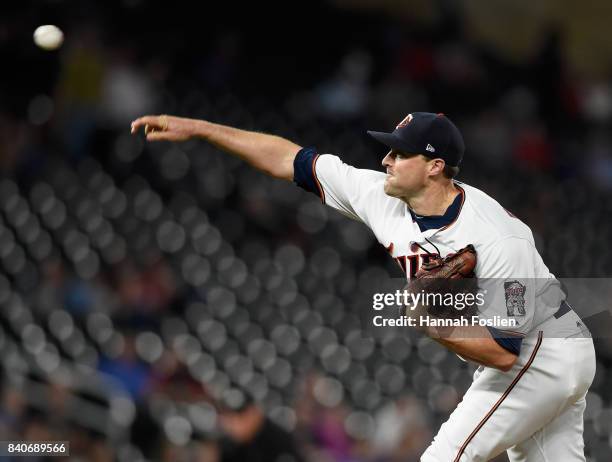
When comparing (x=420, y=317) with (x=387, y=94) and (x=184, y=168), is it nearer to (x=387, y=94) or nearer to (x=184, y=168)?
(x=184, y=168)

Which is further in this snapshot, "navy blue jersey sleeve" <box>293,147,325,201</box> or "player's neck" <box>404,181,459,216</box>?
"navy blue jersey sleeve" <box>293,147,325,201</box>

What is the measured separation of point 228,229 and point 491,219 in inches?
159

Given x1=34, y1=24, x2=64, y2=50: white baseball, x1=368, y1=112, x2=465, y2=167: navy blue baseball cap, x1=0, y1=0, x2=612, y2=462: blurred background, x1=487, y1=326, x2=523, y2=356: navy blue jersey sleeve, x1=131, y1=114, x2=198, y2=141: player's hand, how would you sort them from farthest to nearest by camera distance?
x1=0, y1=0, x2=612, y2=462: blurred background
x1=34, y1=24, x2=64, y2=50: white baseball
x1=131, y1=114, x2=198, y2=141: player's hand
x1=368, y1=112, x2=465, y2=167: navy blue baseball cap
x1=487, y1=326, x2=523, y2=356: navy blue jersey sleeve

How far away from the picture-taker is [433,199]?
10.9ft

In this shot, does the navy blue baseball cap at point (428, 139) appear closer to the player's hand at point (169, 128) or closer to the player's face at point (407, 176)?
the player's face at point (407, 176)

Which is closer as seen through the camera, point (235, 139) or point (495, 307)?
point (495, 307)

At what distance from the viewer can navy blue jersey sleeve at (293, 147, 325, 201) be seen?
3.58m

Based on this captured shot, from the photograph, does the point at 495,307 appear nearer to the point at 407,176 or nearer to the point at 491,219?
the point at 491,219

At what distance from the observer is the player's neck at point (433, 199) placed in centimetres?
333

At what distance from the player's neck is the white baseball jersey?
24 millimetres

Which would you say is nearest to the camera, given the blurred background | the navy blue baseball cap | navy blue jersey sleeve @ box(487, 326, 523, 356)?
navy blue jersey sleeve @ box(487, 326, 523, 356)

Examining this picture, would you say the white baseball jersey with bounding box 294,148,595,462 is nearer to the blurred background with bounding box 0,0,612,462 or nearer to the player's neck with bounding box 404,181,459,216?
the player's neck with bounding box 404,181,459,216

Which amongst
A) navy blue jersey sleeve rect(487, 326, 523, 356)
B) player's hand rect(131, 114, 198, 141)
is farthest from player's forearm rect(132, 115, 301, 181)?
navy blue jersey sleeve rect(487, 326, 523, 356)

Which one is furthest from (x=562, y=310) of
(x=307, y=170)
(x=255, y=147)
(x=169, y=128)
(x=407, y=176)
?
(x=169, y=128)
